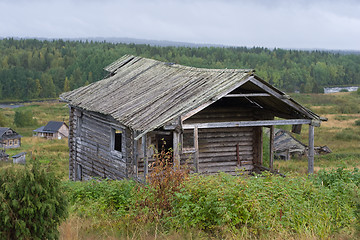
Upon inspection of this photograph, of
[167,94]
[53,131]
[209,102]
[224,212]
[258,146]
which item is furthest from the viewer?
[53,131]

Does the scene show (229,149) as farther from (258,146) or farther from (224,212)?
(224,212)

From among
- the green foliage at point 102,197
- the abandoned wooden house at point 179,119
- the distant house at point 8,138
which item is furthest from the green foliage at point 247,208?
the distant house at point 8,138

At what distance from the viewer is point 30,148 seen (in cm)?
5347

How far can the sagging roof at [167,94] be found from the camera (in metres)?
12.7

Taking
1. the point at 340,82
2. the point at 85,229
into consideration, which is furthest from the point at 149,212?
the point at 340,82

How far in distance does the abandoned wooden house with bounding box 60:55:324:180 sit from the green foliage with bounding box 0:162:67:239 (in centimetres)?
594

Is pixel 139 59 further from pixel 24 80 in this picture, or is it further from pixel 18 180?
pixel 24 80

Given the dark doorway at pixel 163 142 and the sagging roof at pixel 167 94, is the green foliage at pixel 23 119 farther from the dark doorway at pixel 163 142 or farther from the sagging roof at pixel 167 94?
the dark doorway at pixel 163 142

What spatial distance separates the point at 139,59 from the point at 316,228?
16.5 m

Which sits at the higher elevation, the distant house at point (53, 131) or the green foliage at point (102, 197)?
the green foliage at point (102, 197)

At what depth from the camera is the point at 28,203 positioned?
5742 millimetres

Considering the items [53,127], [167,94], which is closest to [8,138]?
[53,127]

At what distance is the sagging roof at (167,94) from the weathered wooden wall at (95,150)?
2.37ft

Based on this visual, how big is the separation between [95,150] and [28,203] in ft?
38.4
